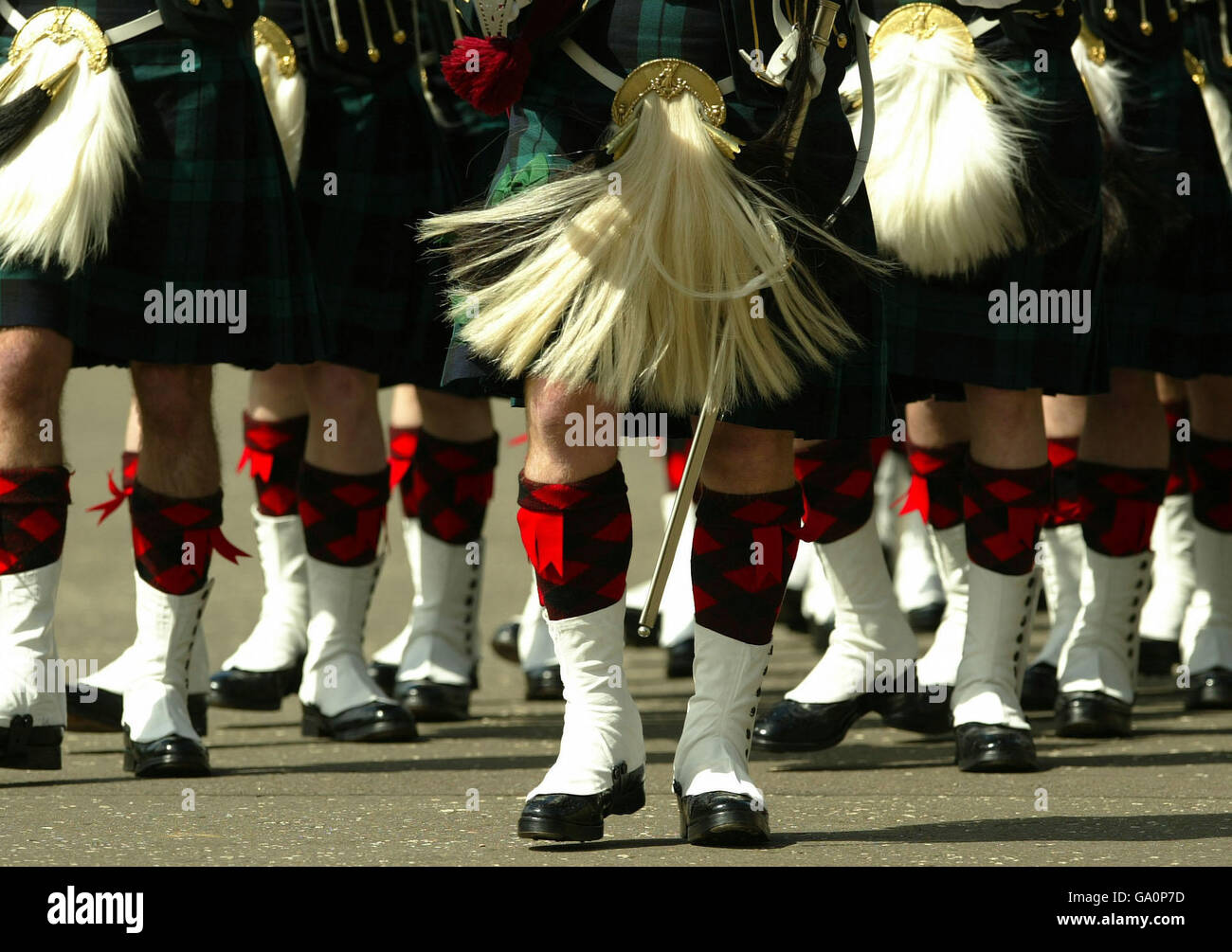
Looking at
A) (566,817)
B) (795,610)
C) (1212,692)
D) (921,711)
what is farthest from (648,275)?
(795,610)

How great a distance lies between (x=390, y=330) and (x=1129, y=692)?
1.69m

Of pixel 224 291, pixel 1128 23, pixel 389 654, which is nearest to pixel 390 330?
pixel 224 291

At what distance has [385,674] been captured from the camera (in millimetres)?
4809

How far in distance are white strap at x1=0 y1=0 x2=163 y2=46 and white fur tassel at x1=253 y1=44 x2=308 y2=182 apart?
23.3 inches

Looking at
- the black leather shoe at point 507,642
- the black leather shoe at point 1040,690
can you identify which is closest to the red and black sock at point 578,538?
the black leather shoe at point 1040,690

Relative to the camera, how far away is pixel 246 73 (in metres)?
3.65

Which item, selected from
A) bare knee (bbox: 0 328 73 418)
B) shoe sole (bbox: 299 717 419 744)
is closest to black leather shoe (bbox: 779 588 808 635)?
shoe sole (bbox: 299 717 419 744)

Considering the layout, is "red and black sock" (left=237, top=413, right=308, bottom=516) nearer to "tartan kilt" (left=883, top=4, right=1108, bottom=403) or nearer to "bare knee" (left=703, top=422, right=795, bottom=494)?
"tartan kilt" (left=883, top=4, right=1108, bottom=403)

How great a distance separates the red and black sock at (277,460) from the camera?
456cm

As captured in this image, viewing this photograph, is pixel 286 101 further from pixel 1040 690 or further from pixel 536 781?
pixel 1040 690

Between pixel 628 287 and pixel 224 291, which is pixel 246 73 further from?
pixel 628 287

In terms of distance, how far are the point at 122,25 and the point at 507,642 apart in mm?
2255

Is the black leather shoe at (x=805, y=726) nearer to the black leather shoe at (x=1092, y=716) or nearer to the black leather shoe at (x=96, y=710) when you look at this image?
the black leather shoe at (x=1092, y=716)

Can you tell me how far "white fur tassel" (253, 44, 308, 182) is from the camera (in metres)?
4.10
